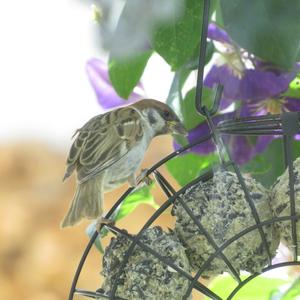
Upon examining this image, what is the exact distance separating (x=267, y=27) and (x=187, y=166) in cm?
28

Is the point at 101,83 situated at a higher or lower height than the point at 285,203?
higher

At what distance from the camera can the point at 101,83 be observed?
1.33 m

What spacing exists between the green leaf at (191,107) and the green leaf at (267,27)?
0.15 metres

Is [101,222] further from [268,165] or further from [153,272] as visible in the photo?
[268,165]

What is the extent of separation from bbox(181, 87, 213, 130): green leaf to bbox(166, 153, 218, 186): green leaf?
0.07 metres

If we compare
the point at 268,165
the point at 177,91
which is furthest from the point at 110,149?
the point at 268,165

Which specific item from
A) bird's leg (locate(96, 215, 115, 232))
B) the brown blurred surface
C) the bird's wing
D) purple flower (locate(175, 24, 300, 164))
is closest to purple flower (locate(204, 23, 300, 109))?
purple flower (locate(175, 24, 300, 164))

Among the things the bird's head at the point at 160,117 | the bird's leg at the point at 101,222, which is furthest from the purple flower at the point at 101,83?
the bird's leg at the point at 101,222

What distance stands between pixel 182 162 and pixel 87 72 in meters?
0.20

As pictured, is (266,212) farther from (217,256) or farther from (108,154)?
(108,154)

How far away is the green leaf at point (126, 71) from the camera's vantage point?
1.20 metres

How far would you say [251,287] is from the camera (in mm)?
1249

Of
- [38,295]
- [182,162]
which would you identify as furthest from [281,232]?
[38,295]

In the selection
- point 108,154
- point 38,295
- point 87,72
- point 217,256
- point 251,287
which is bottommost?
point 38,295
